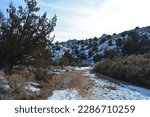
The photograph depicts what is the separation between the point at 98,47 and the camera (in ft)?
374

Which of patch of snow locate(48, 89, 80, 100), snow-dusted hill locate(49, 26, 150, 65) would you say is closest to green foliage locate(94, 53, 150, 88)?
patch of snow locate(48, 89, 80, 100)

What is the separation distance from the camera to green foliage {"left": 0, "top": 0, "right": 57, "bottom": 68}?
81.8 feet

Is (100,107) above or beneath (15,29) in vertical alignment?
beneath

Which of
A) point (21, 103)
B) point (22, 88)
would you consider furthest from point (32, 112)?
point (22, 88)

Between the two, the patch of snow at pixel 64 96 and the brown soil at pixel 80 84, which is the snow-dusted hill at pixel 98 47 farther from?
the patch of snow at pixel 64 96

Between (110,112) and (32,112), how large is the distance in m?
2.47

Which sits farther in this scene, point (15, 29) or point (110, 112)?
point (15, 29)

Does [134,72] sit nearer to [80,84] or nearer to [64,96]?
[80,84]

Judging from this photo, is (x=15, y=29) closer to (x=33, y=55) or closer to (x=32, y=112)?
(x=33, y=55)

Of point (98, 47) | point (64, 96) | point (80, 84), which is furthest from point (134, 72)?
point (98, 47)

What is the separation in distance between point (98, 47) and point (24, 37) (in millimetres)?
89243

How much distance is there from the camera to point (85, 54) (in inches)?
4343

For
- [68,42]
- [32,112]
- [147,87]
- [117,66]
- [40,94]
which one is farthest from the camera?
[68,42]

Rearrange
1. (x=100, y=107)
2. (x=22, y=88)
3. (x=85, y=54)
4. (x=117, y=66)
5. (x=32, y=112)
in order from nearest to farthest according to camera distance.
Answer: (x=32, y=112)
(x=100, y=107)
(x=22, y=88)
(x=117, y=66)
(x=85, y=54)
